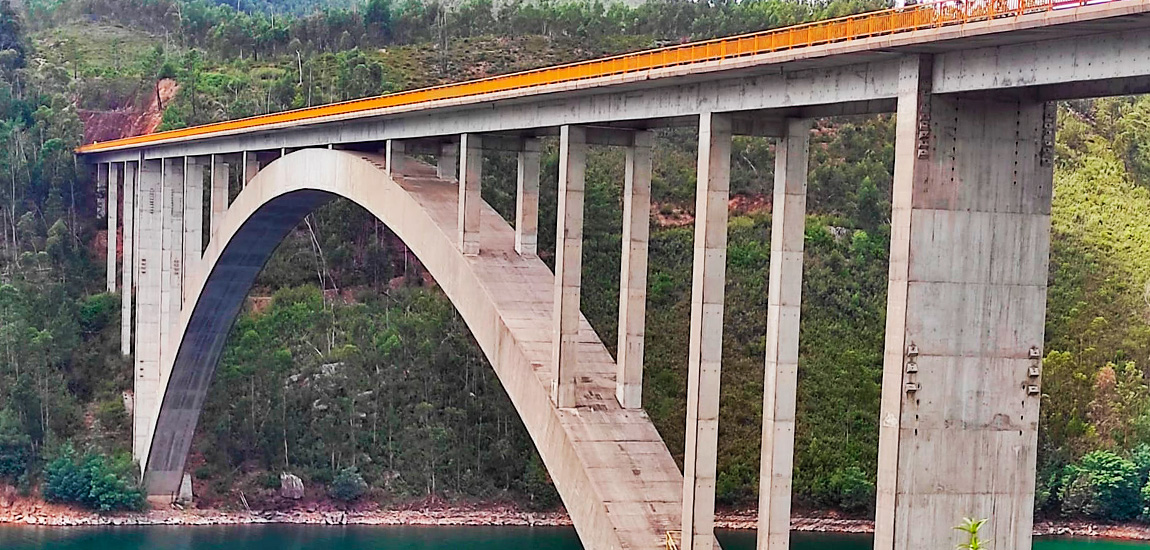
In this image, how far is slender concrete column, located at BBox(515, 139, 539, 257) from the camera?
25750 millimetres

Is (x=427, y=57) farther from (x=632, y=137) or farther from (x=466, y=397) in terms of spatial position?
(x=632, y=137)

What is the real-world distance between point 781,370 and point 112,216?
134 ft

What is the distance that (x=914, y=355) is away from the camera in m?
15.4

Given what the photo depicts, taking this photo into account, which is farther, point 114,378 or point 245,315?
point 245,315

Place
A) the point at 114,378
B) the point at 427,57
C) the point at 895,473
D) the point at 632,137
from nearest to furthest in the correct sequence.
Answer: the point at 895,473 < the point at 632,137 < the point at 114,378 < the point at 427,57

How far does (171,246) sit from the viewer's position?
153 ft

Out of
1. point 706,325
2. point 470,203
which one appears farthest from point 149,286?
point 706,325

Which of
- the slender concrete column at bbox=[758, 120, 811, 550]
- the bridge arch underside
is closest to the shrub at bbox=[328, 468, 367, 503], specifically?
the bridge arch underside

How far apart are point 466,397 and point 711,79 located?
39763 millimetres

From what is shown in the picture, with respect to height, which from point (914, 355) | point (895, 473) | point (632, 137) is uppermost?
point (632, 137)

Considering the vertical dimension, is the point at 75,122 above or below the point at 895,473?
above

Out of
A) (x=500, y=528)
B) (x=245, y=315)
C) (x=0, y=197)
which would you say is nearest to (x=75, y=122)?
(x=0, y=197)

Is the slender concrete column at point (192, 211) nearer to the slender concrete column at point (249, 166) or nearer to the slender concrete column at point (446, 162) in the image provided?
the slender concrete column at point (249, 166)

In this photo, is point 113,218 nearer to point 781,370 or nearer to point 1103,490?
point 1103,490
